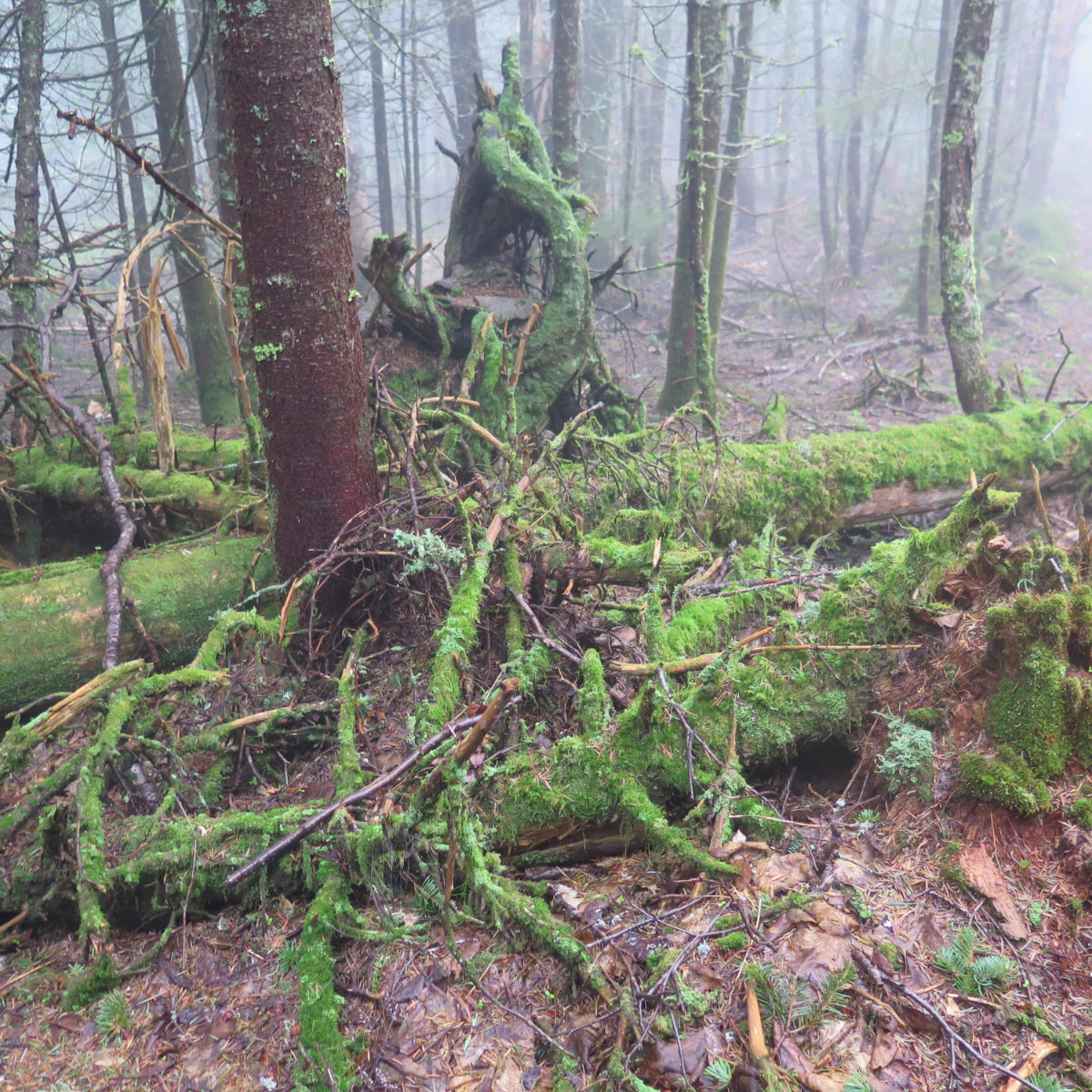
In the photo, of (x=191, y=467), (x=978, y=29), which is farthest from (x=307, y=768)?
(x=978, y=29)

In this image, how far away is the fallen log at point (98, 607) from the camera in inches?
150

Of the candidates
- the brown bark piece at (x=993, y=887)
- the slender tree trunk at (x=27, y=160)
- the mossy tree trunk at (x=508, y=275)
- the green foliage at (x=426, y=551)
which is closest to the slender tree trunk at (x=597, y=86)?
the mossy tree trunk at (x=508, y=275)

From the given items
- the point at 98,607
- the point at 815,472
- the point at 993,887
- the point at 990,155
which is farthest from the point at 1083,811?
the point at 990,155

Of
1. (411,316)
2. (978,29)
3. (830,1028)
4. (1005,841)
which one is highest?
(978,29)

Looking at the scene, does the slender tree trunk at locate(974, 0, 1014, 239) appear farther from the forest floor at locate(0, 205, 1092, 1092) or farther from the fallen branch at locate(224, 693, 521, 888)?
the fallen branch at locate(224, 693, 521, 888)

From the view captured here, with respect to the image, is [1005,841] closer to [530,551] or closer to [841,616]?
[841,616]

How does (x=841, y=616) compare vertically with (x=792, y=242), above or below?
below

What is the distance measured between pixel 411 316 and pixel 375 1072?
562cm

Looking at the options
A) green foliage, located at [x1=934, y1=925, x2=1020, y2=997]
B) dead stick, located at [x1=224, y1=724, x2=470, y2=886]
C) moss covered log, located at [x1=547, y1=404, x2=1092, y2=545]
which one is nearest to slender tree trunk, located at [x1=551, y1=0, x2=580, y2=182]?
moss covered log, located at [x1=547, y1=404, x2=1092, y2=545]

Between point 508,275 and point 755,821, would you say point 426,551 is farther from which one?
point 508,275

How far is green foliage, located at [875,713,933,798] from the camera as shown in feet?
8.27

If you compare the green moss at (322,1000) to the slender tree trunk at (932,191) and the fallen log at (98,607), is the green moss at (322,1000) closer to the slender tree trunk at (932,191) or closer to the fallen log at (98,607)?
the fallen log at (98,607)

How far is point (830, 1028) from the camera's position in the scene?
185cm

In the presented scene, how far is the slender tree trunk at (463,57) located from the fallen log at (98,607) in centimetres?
1872
